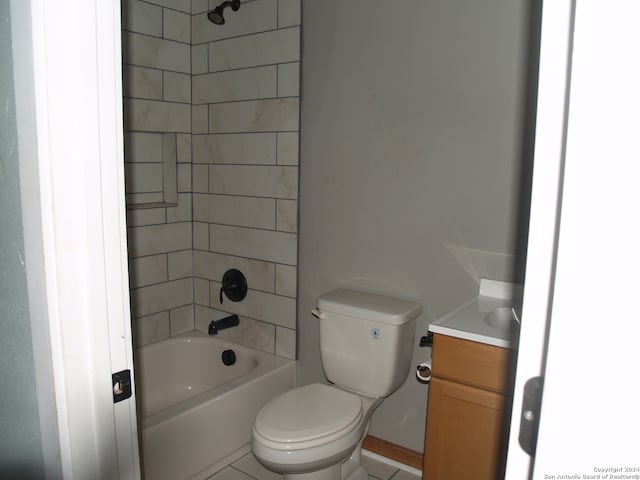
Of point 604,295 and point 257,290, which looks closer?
point 604,295

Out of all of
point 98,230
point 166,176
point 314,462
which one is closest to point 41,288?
point 98,230

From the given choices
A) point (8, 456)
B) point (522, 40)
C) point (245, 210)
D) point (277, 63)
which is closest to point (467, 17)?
point (522, 40)

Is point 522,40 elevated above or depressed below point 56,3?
above

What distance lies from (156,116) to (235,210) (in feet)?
1.99

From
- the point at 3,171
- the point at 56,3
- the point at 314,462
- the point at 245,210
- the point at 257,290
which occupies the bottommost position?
the point at 314,462

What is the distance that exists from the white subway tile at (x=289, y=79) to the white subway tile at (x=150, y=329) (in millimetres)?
1321

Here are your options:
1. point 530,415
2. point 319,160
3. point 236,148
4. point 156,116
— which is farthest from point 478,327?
point 156,116

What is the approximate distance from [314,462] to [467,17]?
1707 mm

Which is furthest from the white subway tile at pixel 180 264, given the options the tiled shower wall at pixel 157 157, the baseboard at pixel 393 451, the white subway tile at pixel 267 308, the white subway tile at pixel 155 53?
the baseboard at pixel 393 451

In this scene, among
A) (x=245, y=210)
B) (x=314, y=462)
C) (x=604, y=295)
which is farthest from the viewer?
(x=245, y=210)

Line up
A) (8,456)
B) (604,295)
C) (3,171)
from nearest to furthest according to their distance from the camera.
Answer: (604,295), (3,171), (8,456)

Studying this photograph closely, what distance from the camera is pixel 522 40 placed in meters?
1.84

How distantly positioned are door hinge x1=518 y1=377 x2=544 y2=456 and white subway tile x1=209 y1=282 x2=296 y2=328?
2015mm

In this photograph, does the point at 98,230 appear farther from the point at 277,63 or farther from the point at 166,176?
the point at 166,176
